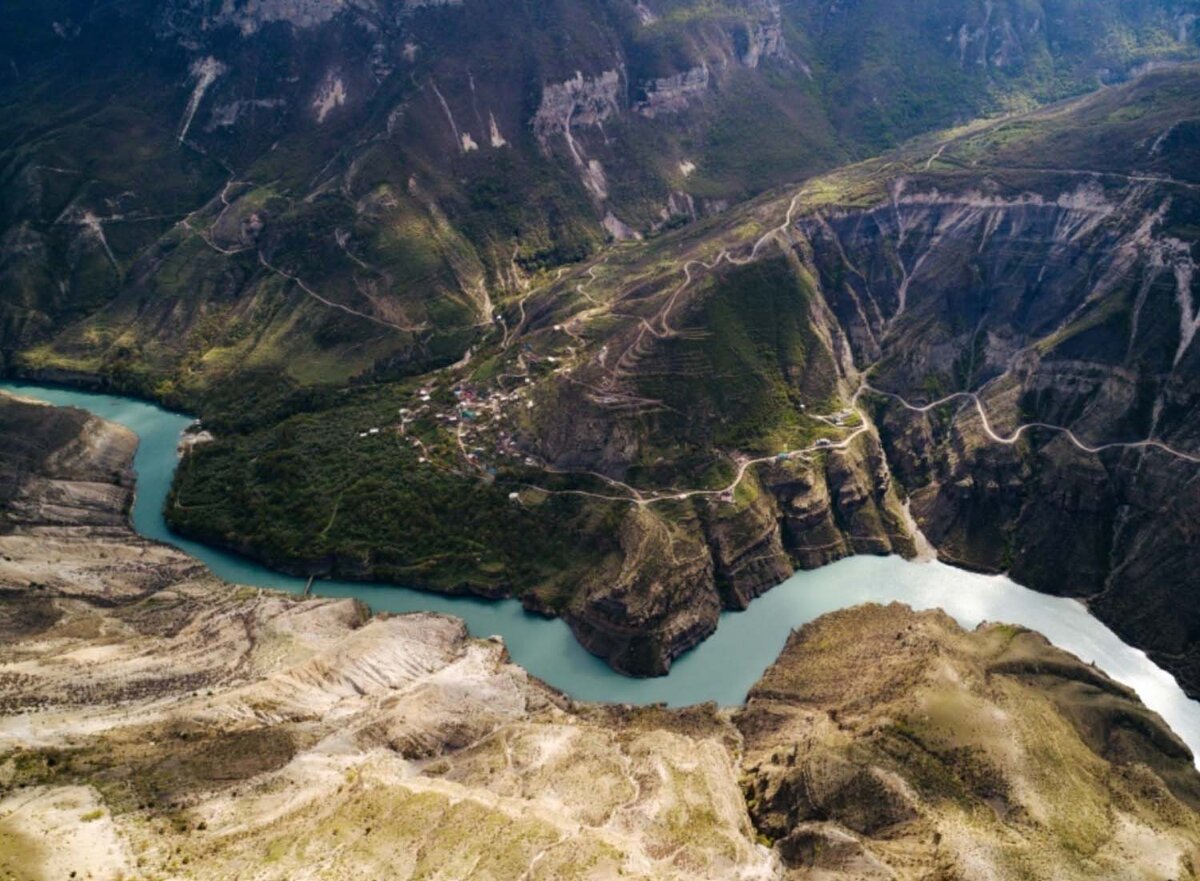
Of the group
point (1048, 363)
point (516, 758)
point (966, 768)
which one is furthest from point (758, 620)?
point (1048, 363)

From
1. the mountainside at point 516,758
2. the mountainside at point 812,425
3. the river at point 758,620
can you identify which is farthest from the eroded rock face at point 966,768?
the mountainside at point 812,425

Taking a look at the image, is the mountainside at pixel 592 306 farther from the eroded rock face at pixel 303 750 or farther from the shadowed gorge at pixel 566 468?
the eroded rock face at pixel 303 750

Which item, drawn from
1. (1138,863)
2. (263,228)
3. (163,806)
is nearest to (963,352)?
(1138,863)

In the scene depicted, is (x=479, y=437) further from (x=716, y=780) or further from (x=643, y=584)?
(x=716, y=780)

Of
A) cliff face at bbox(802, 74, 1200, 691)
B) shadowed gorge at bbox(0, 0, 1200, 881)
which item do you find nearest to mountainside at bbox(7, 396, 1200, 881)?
shadowed gorge at bbox(0, 0, 1200, 881)

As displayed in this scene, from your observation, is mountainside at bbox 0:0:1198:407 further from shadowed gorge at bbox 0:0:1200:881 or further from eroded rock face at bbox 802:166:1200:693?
eroded rock face at bbox 802:166:1200:693

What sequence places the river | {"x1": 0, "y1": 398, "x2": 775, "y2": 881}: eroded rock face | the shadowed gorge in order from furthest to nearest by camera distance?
the river
the shadowed gorge
{"x1": 0, "y1": 398, "x2": 775, "y2": 881}: eroded rock face
